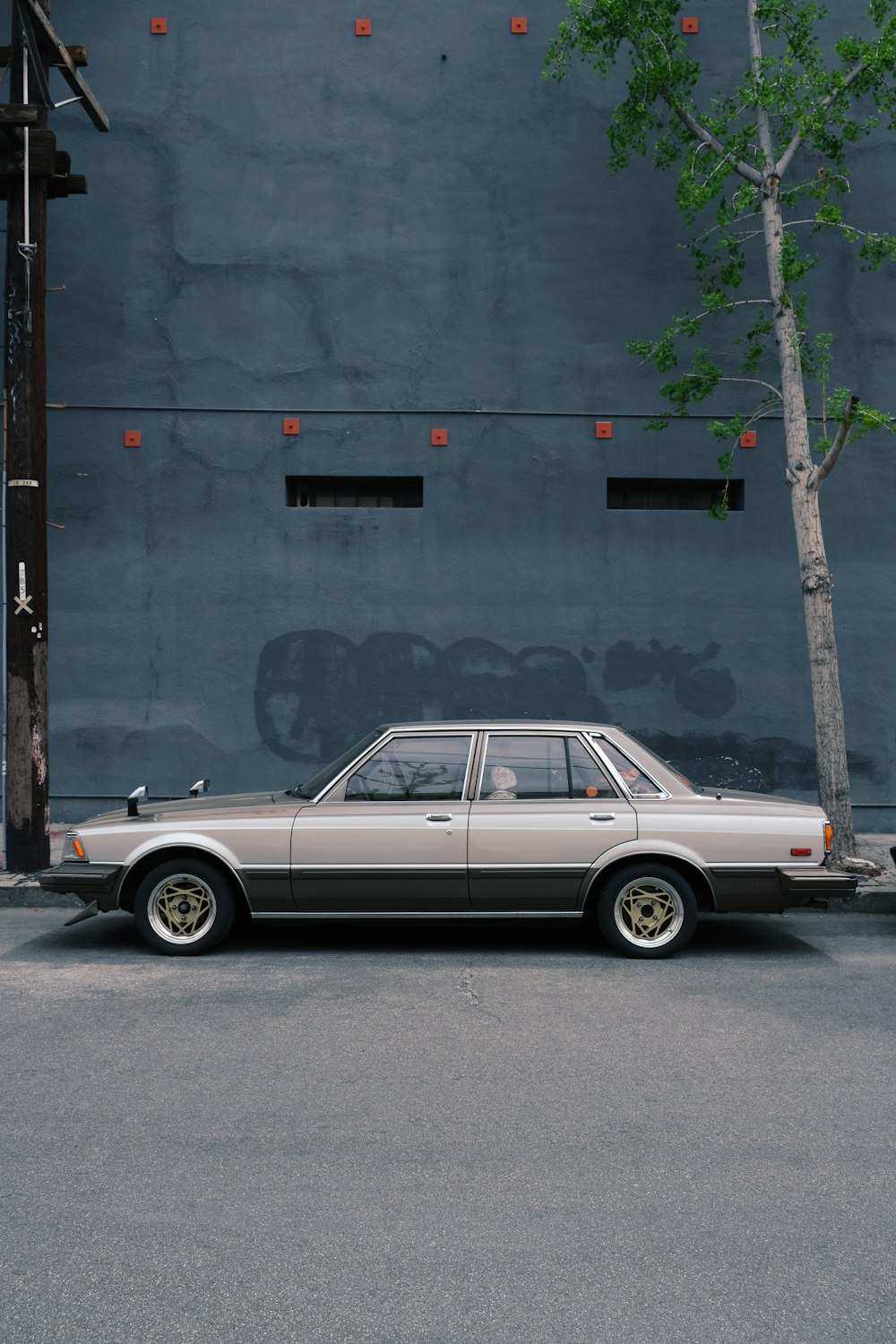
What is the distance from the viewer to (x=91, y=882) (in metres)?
7.18

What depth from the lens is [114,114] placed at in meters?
12.9

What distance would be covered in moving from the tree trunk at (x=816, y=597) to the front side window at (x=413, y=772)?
4.22 metres

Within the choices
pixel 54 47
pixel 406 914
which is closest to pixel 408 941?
pixel 406 914

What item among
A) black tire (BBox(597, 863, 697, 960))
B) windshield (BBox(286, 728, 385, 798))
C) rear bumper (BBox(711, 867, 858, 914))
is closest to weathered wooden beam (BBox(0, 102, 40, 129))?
windshield (BBox(286, 728, 385, 798))

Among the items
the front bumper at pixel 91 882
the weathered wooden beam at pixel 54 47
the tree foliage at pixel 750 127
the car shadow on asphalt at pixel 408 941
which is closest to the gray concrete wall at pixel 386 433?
the tree foliage at pixel 750 127

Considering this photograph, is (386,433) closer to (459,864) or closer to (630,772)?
(630,772)

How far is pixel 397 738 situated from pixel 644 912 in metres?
1.89

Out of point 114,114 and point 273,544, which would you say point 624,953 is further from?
point 114,114

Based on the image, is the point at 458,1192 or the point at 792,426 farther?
the point at 792,426

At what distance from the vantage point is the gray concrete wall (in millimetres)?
12617

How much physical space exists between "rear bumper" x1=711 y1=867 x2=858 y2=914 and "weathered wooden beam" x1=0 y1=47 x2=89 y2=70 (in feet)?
28.8

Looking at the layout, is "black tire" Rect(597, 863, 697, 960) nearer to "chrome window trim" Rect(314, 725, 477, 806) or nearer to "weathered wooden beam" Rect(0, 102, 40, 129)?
"chrome window trim" Rect(314, 725, 477, 806)

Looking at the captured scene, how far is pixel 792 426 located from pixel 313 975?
663 cm

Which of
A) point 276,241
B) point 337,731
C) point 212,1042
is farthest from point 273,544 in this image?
point 212,1042
